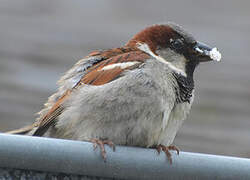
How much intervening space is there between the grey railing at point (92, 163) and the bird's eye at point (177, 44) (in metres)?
1.10

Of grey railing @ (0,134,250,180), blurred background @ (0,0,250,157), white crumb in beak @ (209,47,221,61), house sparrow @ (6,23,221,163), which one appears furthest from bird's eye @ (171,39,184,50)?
grey railing @ (0,134,250,180)

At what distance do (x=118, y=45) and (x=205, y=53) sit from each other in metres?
1.52

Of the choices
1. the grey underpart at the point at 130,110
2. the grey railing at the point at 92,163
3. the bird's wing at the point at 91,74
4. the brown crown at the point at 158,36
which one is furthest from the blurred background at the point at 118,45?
the grey railing at the point at 92,163

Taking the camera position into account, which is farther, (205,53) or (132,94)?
(205,53)

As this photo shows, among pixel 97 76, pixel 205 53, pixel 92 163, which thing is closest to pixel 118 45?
pixel 205 53

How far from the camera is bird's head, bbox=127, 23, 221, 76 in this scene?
2.70m

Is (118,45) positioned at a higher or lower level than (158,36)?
lower

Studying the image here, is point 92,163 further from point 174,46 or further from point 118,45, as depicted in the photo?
point 118,45

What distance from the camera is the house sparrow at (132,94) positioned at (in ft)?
7.66

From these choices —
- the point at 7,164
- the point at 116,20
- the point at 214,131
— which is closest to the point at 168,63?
the point at 214,131

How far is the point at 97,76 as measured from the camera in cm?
250

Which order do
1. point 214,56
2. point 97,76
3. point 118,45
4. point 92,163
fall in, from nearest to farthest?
1. point 92,163
2. point 97,76
3. point 214,56
4. point 118,45

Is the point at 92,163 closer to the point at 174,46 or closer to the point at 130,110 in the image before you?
the point at 130,110

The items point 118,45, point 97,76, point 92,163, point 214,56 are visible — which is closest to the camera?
point 92,163
